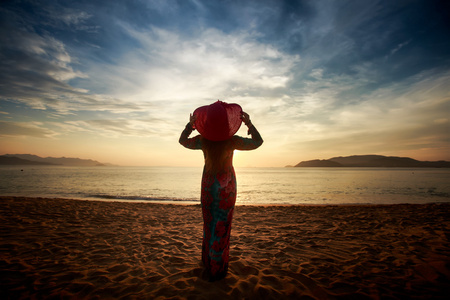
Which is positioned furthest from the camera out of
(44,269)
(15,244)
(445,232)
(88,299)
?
(445,232)

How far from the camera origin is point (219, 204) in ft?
9.15

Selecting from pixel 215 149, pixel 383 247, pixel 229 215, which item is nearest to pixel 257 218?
pixel 383 247

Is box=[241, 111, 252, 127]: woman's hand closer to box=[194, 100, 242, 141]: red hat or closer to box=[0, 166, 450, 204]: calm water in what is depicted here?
box=[194, 100, 242, 141]: red hat

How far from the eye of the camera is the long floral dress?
2.79m

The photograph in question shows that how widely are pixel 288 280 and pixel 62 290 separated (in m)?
3.29

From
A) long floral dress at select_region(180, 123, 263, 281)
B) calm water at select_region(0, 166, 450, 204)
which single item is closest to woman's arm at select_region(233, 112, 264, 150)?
long floral dress at select_region(180, 123, 263, 281)

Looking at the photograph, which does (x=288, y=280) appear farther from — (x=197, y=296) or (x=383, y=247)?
(x=383, y=247)

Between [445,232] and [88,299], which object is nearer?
[88,299]

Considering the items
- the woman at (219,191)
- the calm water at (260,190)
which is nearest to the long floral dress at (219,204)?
the woman at (219,191)

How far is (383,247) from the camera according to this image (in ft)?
14.2

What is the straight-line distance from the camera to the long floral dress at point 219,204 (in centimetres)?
279

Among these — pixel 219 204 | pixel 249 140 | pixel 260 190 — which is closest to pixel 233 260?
pixel 219 204

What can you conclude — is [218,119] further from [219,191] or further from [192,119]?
[219,191]

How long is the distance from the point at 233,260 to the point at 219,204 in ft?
5.41
